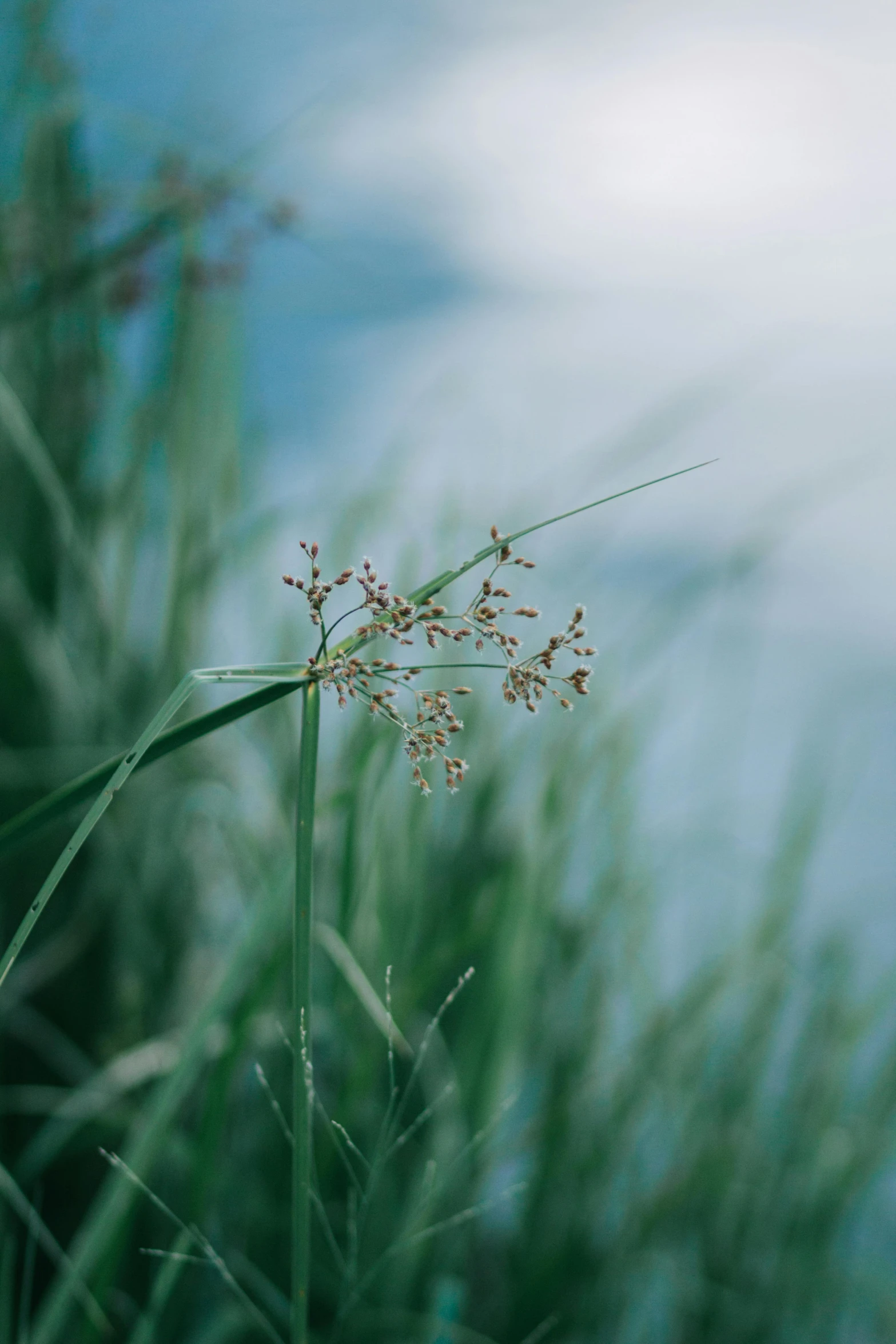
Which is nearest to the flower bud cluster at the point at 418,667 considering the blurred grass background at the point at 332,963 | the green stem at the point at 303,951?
the green stem at the point at 303,951

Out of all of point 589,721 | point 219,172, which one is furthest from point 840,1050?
point 219,172

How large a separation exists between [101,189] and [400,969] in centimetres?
62

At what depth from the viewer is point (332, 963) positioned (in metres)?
0.57

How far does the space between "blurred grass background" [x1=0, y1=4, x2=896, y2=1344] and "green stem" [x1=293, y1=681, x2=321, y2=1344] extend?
0.88 feet

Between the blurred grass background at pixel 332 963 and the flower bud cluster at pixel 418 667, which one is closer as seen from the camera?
the flower bud cluster at pixel 418 667

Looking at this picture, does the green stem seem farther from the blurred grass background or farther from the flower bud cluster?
the blurred grass background

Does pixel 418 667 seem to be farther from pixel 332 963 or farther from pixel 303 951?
pixel 332 963

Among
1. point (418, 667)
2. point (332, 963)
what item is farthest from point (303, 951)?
point (332, 963)

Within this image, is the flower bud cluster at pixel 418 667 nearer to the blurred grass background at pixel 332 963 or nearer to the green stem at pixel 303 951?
the green stem at pixel 303 951

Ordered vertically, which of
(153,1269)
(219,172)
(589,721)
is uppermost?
(219,172)

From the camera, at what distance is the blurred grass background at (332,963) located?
0.57m

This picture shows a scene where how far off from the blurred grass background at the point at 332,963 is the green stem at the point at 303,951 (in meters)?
0.27

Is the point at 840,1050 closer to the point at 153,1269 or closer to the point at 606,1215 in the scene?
the point at 606,1215

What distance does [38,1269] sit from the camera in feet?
2.10
